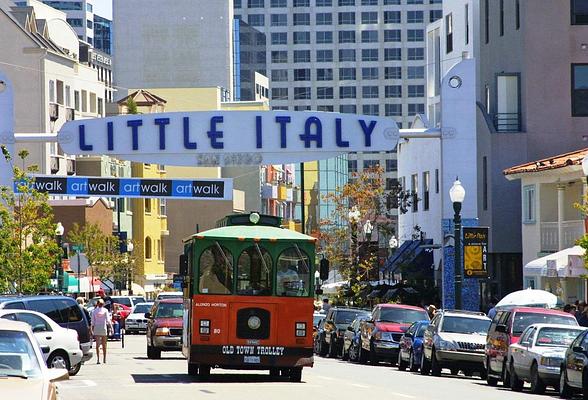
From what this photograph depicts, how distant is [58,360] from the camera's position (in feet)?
104

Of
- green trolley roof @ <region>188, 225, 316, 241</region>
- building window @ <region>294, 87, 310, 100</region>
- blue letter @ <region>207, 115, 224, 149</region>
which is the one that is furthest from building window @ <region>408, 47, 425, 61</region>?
green trolley roof @ <region>188, 225, 316, 241</region>

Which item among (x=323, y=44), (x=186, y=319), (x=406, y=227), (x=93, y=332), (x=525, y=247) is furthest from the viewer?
(x=323, y=44)

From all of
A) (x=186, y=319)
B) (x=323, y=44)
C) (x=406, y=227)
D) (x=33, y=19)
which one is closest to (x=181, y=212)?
(x=33, y=19)

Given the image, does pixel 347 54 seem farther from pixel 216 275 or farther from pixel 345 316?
pixel 216 275

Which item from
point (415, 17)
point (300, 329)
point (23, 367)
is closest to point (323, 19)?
point (415, 17)

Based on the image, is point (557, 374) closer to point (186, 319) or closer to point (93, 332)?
point (186, 319)

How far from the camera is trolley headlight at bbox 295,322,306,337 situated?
3106 centimetres

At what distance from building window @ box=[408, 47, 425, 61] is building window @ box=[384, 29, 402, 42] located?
2.15 meters

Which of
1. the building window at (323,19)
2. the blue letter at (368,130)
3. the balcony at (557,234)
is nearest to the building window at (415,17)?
the building window at (323,19)

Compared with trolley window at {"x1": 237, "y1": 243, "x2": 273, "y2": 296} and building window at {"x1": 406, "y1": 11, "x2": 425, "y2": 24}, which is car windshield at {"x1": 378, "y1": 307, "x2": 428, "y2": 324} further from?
building window at {"x1": 406, "y1": 11, "x2": 425, "y2": 24}

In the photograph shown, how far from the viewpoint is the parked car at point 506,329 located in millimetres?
32812

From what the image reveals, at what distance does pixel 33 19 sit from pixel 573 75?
141ft

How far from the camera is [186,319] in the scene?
32500 millimetres

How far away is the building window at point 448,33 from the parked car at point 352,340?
29459mm
